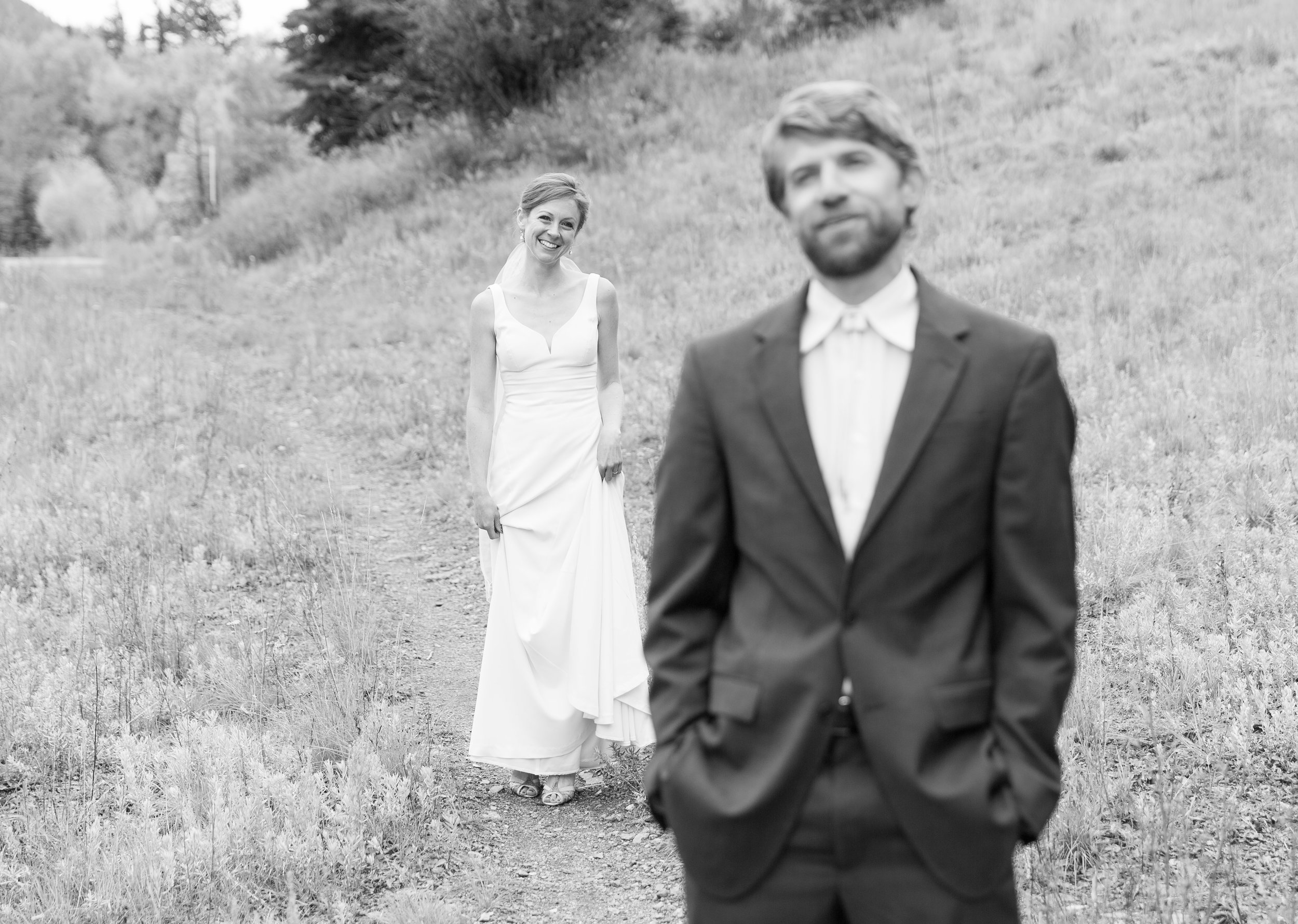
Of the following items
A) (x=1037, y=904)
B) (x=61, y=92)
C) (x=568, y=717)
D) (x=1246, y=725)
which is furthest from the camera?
(x=61, y=92)

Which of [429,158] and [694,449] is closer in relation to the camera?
[694,449]

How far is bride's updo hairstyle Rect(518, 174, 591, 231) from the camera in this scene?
5344 millimetres

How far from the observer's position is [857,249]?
7.14 ft

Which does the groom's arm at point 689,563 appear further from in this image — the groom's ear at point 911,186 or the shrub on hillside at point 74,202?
the shrub on hillside at point 74,202

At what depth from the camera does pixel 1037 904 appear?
13.4 feet

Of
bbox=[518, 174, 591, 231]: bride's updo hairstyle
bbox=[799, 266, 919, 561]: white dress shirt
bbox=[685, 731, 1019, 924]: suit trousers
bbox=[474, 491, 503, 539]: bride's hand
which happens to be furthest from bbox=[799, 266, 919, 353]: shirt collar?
bbox=[474, 491, 503, 539]: bride's hand

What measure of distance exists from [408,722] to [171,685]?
1.22 metres

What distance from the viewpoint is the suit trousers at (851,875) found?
214cm

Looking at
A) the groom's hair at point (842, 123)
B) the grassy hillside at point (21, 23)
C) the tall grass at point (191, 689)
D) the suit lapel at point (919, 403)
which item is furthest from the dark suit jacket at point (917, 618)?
the grassy hillside at point (21, 23)

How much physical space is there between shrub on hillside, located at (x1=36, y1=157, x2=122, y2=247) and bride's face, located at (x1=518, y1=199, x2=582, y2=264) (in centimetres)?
6833

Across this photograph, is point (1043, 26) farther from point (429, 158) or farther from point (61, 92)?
point (61, 92)

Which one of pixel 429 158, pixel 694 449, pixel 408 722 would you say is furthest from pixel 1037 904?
pixel 429 158

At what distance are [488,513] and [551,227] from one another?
132cm

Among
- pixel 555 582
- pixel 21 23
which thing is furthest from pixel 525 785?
pixel 21 23
